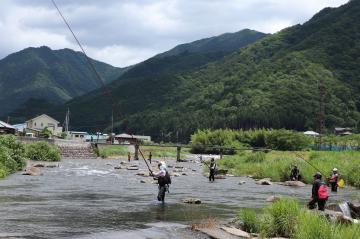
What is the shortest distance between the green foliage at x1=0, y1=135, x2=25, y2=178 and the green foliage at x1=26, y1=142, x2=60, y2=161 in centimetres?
1638

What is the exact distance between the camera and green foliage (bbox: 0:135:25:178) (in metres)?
38.7

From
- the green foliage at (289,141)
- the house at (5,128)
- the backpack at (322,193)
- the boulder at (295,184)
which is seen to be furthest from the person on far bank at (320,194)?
the green foliage at (289,141)

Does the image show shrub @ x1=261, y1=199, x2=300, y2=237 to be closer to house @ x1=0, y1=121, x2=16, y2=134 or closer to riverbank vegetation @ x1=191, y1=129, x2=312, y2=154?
house @ x1=0, y1=121, x2=16, y2=134

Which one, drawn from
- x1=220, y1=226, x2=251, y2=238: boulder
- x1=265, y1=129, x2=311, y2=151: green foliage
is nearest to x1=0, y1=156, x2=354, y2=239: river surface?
x1=220, y1=226, x2=251, y2=238: boulder

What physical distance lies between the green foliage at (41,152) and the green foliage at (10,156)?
645 inches

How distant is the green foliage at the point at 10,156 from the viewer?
38688 mm

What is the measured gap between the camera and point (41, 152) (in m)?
64.2

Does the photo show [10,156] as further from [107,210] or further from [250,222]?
[250,222]

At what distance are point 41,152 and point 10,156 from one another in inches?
887

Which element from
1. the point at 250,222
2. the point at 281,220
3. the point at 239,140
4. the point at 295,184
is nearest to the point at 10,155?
the point at 295,184

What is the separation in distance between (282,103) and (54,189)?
14965 cm

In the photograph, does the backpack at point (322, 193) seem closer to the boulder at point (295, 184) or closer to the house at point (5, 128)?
the boulder at point (295, 184)

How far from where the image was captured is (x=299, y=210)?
591 inches

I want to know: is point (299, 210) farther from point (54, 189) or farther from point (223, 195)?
point (54, 189)
